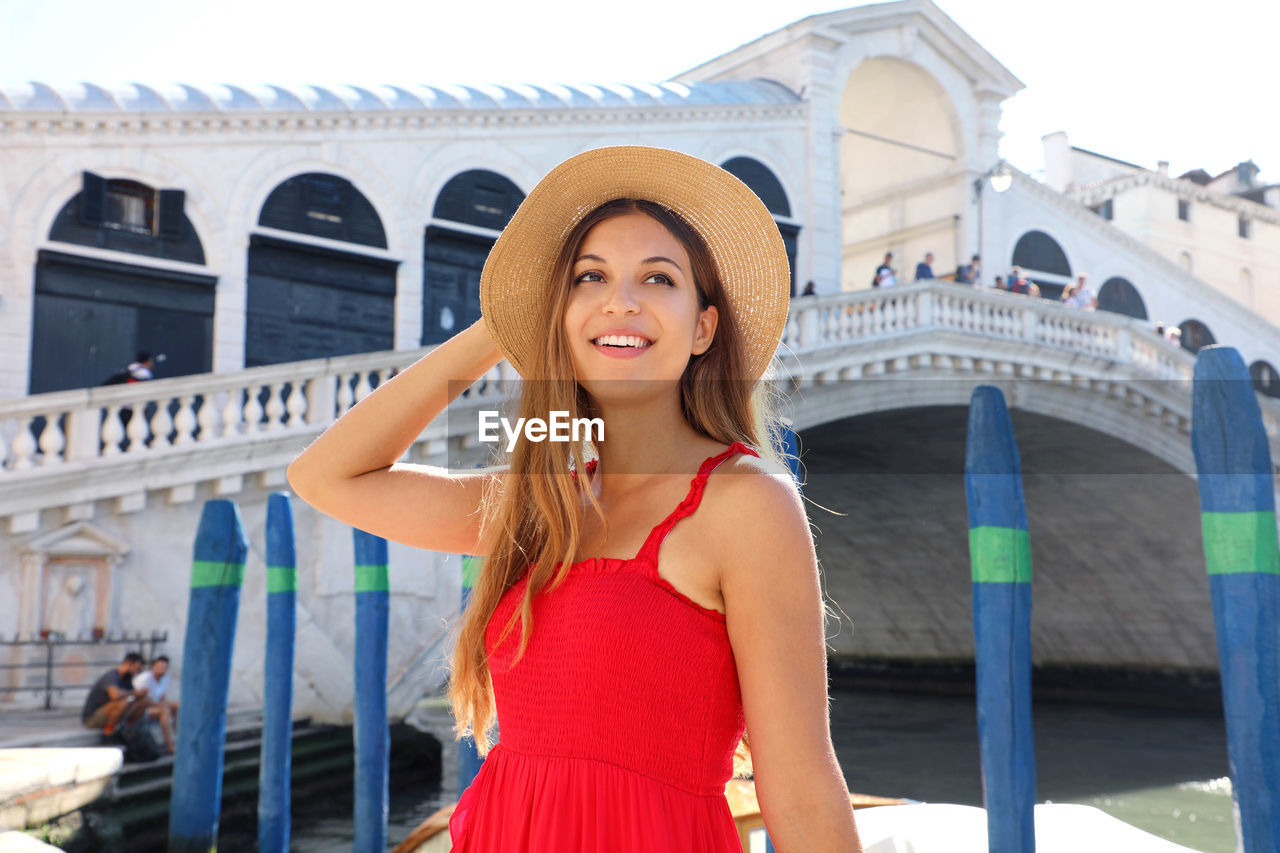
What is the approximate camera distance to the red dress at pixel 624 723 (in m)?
1.18

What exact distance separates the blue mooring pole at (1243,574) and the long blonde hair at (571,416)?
235 cm

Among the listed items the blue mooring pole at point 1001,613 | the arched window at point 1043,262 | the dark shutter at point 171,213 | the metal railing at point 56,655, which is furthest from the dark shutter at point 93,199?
the arched window at point 1043,262

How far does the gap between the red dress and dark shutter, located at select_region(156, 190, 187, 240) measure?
11.1m

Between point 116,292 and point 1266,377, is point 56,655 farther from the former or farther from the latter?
point 1266,377

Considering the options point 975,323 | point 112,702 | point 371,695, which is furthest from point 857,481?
point 371,695

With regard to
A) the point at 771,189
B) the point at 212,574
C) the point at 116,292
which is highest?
the point at 771,189

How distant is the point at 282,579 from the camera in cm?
615

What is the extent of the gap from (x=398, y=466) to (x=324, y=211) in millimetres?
11341

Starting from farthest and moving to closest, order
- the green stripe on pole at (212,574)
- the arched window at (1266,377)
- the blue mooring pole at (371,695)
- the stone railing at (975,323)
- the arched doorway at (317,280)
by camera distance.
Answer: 1. the arched window at (1266,377)
2. the stone railing at (975,323)
3. the arched doorway at (317,280)
4. the blue mooring pole at (371,695)
5. the green stripe on pole at (212,574)

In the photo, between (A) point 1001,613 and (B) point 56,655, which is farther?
(B) point 56,655

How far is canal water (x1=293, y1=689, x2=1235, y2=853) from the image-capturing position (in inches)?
371

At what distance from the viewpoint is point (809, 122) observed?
1591cm

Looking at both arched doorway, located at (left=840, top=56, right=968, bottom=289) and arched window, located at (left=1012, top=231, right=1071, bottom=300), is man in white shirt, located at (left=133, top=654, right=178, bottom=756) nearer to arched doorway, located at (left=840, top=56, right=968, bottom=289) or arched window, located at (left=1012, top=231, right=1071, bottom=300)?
arched doorway, located at (left=840, top=56, right=968, bottom=289)

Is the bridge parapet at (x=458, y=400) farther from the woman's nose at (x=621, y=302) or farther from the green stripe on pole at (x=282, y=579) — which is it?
the woman's nose at (x=621, y=302)
